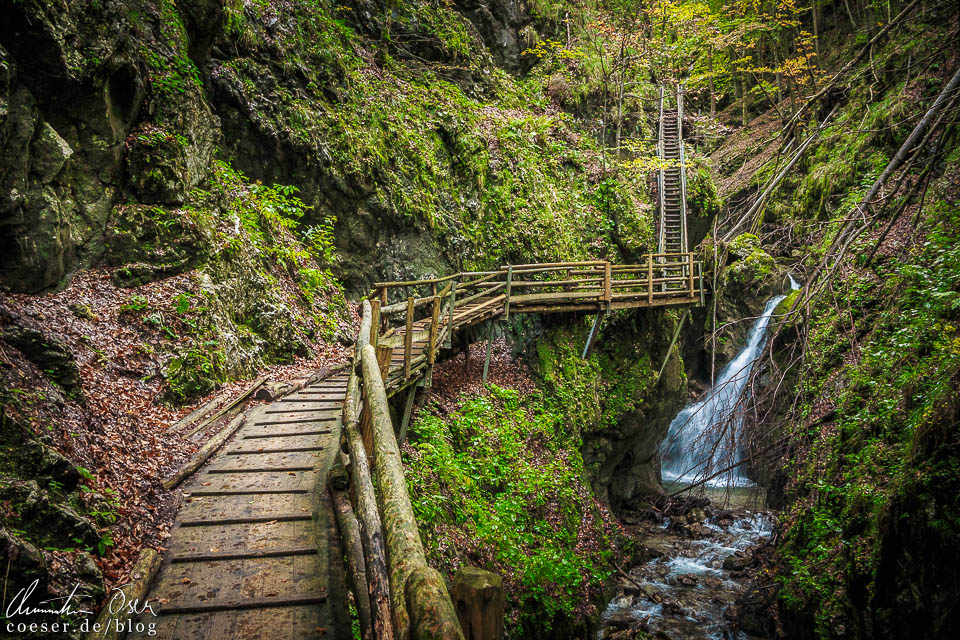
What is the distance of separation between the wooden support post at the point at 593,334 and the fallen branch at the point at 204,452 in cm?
938

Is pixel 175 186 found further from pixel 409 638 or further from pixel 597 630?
pixel 597 630

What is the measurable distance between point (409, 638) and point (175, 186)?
8293 mm

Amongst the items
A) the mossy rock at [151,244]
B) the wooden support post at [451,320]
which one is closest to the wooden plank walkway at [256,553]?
the mossy rock at [151,244]

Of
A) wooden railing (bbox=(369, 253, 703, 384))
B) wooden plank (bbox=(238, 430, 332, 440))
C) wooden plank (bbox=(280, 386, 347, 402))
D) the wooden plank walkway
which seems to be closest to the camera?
the wooden plank walkway

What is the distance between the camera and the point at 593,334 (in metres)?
13.6

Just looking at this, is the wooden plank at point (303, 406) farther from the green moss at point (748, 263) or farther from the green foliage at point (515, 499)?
the green moss at point (748, 263)

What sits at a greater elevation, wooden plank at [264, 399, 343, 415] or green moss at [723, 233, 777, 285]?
green moss at [723, 233, 777, 285]

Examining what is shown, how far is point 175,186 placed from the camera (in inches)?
309

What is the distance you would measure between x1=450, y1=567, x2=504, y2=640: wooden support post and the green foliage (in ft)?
17.3

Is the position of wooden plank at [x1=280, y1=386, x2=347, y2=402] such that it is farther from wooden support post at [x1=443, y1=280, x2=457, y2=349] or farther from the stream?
the stream

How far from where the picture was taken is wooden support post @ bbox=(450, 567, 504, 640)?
1642 millimetres

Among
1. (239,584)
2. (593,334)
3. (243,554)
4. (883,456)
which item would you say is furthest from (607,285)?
(239,584)

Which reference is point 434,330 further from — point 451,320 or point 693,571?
point 693,571

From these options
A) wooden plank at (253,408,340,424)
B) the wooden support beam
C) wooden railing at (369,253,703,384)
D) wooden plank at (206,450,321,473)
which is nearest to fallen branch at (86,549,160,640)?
wooden plank at (206,450,321,473)
